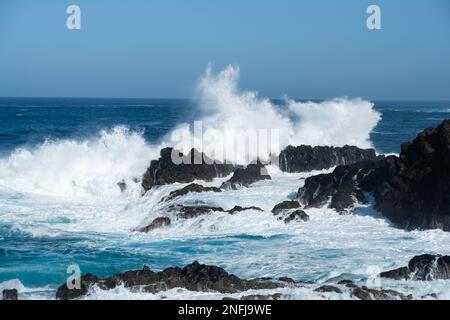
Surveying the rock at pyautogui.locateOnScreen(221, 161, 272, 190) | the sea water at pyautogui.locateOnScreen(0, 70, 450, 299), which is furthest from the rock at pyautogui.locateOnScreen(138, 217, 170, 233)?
the rock at pyautogui.locateOnScreen(221, 161, 272, 190)

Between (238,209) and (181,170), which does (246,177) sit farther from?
(238,209)

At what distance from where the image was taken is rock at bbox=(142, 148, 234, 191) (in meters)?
23.7

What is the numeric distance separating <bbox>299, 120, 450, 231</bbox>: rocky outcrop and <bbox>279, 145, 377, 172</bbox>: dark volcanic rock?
6.92 m

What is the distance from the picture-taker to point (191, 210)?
18.4m

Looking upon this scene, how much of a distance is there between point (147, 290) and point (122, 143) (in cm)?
1731

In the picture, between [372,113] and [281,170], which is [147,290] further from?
[372,113]

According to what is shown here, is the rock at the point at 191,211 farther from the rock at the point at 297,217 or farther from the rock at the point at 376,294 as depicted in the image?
the rock at the point at 376,294

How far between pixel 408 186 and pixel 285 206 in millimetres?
3397

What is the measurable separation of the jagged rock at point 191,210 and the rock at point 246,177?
3644 mm

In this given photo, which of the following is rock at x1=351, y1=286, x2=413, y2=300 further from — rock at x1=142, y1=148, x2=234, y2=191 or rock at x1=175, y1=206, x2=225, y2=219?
rock at x1=142, y1=148, x2=234, y2=191

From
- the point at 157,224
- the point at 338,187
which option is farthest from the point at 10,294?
the point at 338,187

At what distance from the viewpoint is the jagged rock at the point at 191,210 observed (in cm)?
1830

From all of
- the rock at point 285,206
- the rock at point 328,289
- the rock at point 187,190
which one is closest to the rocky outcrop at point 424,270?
the rock at point 328,289
